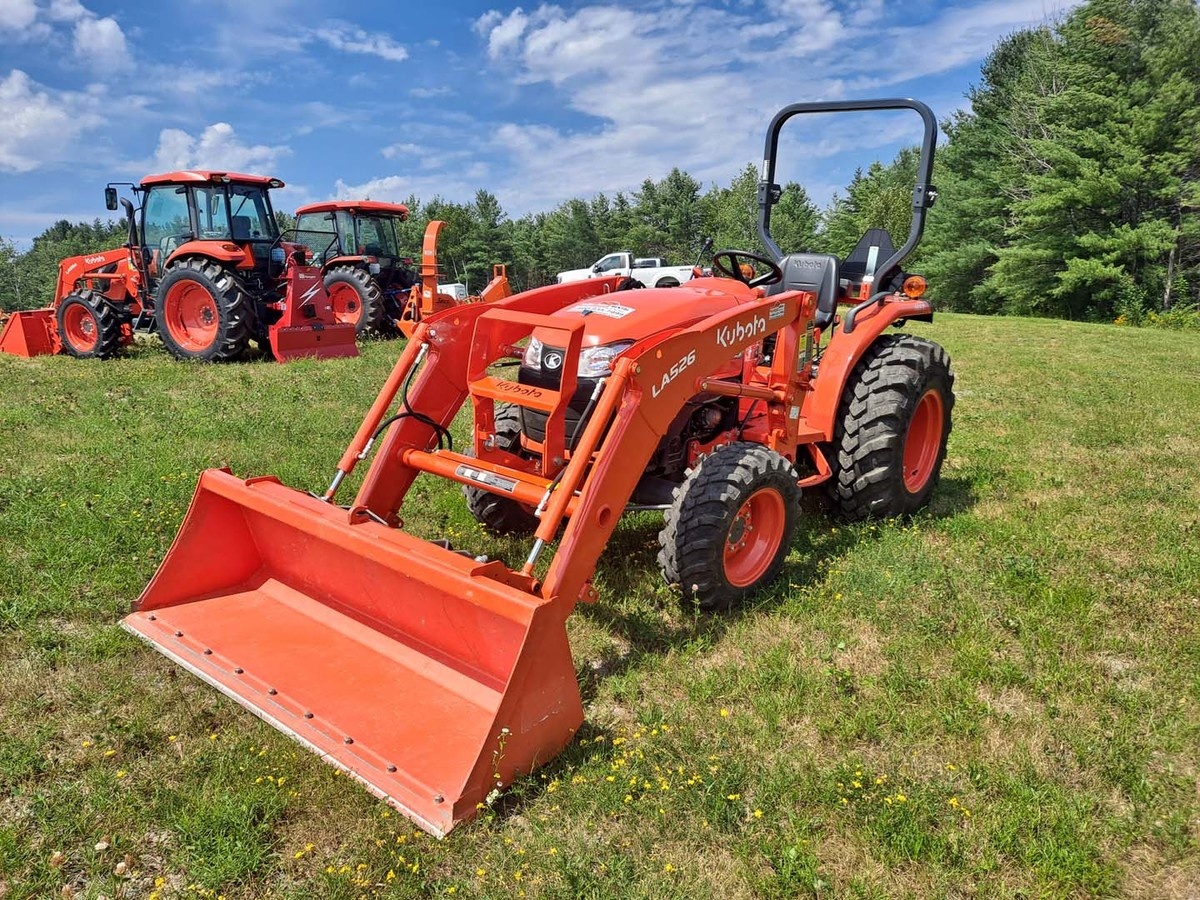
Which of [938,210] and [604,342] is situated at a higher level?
[938,210]

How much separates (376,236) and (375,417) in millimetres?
12630

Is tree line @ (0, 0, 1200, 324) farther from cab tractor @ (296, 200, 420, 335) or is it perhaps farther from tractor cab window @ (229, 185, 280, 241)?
tractor cab window @ (229, 185, 280, 241)

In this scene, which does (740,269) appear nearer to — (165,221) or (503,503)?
(503,503)

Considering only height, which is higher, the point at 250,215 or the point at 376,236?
the point at 250,215

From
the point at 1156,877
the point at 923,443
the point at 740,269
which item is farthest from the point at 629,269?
the point at 1156,877

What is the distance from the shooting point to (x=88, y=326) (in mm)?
11852

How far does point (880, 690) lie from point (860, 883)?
108 cm

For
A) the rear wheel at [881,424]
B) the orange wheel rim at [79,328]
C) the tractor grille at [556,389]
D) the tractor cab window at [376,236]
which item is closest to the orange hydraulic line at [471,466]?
the tractor grille at [556,389]

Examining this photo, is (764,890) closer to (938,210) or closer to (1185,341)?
(1185,341)

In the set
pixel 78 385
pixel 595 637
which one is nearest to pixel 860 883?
pixel 595 637

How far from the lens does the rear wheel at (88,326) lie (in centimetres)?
1136

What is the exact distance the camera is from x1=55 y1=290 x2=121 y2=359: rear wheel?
11359 mm

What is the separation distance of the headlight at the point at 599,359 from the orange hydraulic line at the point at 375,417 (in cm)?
82

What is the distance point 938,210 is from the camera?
106 feet
